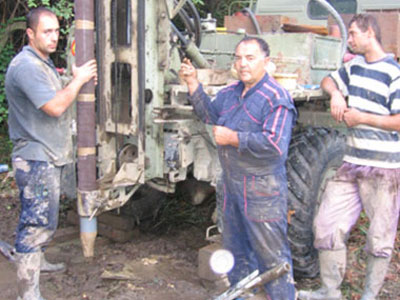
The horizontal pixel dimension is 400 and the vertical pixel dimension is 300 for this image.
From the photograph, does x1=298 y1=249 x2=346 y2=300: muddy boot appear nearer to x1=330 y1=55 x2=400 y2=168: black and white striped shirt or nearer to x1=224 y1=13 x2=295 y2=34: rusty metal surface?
x1=330 y1=55 x2=400 y2=168: black and white striped shirt

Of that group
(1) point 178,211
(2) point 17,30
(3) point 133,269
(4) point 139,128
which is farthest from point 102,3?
(2) point 17,30

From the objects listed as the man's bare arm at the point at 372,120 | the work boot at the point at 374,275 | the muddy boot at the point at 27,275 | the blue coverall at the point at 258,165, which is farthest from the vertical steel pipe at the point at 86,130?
the work boot at the point at 374,275

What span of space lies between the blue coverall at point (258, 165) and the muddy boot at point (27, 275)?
1238mm

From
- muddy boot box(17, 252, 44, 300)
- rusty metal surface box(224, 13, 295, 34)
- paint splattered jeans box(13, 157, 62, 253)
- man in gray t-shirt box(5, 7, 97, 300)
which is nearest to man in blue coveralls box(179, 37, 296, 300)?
man in gray t-shirt box(5, 7, 97, 300)

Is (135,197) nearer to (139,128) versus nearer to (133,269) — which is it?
(133,269)

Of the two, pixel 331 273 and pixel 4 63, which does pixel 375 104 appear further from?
pixel 4 63

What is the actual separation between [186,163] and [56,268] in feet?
4.46

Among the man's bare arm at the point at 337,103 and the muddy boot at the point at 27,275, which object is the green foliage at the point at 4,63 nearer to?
the muddy boot at the point at 27,275

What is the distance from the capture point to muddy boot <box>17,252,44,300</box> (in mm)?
3193

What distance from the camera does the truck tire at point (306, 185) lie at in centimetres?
362

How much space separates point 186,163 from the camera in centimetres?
346

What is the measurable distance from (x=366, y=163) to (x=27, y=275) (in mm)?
2239

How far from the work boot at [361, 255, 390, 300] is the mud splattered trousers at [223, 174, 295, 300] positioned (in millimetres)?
592

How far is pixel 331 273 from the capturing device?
11.0 ft
